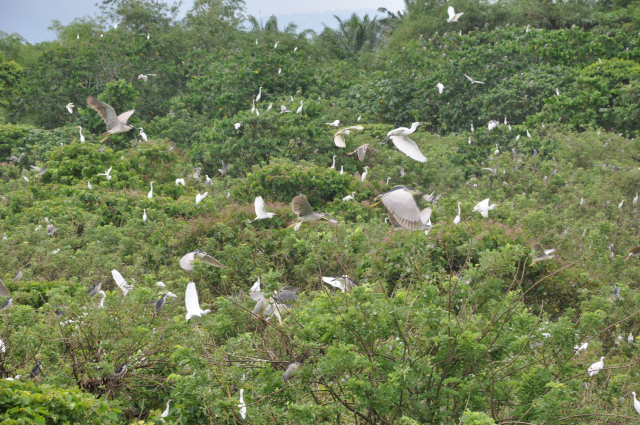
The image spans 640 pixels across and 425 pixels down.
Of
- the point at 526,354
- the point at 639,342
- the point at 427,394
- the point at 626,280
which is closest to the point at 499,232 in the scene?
the point at 626,280

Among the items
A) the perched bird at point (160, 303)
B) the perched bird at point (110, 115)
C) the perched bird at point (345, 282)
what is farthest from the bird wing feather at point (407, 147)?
the perched bird at point (110, 115)

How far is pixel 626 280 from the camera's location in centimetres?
580

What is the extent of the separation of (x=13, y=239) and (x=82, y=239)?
0.73 m

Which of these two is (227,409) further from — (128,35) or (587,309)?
(128,35)

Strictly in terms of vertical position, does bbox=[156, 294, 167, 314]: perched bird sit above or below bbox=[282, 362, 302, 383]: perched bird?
below

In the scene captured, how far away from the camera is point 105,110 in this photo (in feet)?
20.7

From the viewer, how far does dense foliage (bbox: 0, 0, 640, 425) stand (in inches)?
103

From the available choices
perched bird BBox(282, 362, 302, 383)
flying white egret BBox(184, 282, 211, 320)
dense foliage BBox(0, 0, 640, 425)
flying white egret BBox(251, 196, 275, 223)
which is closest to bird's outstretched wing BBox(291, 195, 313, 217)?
dense foliage BBox(0, 0, 640, 425)

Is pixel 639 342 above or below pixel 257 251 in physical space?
above

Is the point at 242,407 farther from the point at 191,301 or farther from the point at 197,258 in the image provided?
the point at 197,258

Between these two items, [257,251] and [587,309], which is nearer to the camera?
[587,309]

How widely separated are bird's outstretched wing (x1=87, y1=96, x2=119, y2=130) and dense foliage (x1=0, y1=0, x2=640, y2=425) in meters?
1.29

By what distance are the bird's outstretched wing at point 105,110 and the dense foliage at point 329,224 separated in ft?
4.24

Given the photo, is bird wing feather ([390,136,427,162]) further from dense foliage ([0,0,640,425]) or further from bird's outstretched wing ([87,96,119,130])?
bird's outstretched wing ([87,96,119,130])
